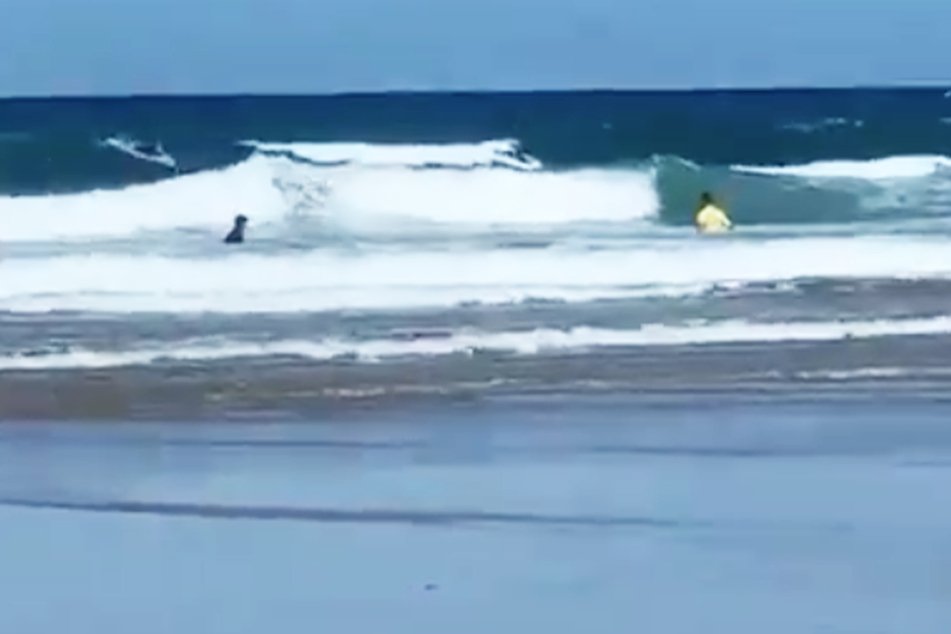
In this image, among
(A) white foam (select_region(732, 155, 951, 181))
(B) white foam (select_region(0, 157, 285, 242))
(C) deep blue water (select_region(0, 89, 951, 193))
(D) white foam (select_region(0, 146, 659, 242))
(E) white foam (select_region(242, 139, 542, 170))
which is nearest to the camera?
(B) white foam (select_region(0, 157, 285, 242))

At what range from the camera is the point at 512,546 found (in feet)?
22.5

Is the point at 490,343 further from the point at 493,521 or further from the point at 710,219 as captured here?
the point at 710,219

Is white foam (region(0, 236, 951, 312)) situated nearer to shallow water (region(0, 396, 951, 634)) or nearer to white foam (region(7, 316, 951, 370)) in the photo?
white foam (region(7, 316, 951, 370))

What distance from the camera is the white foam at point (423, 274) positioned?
12.4 meters

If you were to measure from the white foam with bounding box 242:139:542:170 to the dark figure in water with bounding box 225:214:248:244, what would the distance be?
378 cm

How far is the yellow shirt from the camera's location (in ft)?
61.7

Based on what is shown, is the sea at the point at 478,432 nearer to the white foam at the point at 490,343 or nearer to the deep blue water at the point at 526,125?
the white foam at the point at 490,343

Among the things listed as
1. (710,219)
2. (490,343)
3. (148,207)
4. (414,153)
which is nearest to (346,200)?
(148,207)

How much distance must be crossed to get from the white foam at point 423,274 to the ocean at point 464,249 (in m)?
0.04

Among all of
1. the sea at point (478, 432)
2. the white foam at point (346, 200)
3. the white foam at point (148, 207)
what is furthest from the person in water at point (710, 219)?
the white foam at point (148, 207)

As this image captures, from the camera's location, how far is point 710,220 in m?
19.0

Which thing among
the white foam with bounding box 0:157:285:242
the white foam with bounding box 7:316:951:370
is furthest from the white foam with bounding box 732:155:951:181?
the white foam with bounding box 7:316:951:370

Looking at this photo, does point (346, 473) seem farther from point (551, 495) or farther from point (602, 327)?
point (602, 327)

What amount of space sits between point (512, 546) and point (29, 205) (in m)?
14.2
